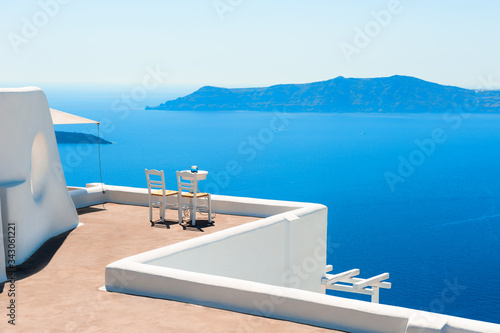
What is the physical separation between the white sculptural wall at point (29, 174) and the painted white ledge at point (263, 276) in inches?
83.7

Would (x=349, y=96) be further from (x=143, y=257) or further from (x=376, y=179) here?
(x=143, y=257)

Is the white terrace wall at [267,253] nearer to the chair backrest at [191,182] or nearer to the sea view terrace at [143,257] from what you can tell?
the sea view terrace at [143,257]

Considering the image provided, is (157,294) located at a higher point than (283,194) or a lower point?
higher

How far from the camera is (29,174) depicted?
28.3 ft

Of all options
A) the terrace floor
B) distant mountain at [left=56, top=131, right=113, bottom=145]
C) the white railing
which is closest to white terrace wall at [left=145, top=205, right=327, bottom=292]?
the white railing

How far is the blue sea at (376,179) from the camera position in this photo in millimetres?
56844

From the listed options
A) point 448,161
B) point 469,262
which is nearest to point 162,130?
point 448,161

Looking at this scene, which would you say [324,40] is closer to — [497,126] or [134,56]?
[134,56]

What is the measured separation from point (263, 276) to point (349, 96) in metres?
183

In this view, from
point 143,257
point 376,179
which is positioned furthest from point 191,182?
point 376,179

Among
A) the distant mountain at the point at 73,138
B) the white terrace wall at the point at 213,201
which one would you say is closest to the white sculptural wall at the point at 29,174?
the white terrace wall at the point at 213,201

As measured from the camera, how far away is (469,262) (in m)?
58.8

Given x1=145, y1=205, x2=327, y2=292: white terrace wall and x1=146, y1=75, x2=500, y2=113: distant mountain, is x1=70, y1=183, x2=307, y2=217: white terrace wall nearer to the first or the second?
x1=145, y1=205, x2=327, y2=292: white terrace wall

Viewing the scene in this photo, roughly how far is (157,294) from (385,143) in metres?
134
